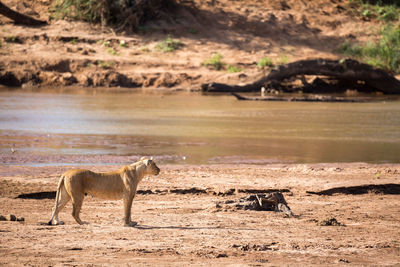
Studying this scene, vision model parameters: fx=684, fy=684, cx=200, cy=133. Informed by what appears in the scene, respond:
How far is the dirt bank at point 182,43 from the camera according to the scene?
27.1 metres

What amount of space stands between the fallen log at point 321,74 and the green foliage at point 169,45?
4085 millimetres

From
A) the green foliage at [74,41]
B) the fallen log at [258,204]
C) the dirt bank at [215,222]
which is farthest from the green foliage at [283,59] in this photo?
the fallen log at [258,204]

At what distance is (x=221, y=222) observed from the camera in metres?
7.21

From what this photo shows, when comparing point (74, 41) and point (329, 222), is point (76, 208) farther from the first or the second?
point (74, 41)

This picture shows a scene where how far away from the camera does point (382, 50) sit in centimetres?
3023

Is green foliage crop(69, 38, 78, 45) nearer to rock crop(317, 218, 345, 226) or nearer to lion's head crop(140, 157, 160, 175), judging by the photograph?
lion's head crop(140, 157, 160, 175)

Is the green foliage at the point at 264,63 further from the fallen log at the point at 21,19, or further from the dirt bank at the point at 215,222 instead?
the dirt bank at the point at 215,222

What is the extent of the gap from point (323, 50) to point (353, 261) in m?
27.4

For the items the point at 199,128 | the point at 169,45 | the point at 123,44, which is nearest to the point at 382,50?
the point at 169,45

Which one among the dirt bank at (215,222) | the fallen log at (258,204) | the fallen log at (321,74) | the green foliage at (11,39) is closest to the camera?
the dirt bank at (215,222)

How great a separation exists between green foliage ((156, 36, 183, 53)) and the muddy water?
618 centimetres

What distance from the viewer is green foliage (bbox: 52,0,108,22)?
30.8m

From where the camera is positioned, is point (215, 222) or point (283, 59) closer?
point (215, 222)

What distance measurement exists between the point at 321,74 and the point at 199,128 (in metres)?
10.9
